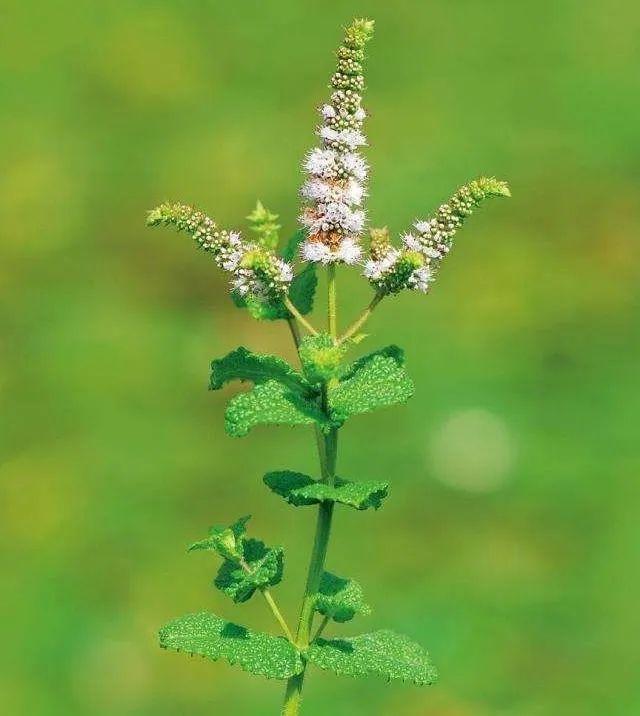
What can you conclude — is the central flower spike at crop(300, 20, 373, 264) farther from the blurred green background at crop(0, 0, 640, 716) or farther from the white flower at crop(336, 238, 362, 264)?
the blurred green background at crop(0, 0, 640, 716)

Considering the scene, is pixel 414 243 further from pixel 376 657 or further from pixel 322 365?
pixel 376 657

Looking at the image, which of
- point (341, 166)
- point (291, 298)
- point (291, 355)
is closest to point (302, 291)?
Result: point (291, 298)

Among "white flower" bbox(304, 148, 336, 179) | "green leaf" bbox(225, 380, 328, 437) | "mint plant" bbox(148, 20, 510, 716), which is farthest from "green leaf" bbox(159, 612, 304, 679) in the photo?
"white flower" bbox(304, 148, 336, 179)

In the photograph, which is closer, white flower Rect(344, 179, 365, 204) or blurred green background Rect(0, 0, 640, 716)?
white flower Rect(344, 179, 365, 204)

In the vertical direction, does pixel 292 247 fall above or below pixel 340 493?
above

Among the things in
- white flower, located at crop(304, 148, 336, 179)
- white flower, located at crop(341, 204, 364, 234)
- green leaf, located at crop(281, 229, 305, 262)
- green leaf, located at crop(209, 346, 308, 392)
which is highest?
green leaf, located at crop(281, 229, 305, 262)

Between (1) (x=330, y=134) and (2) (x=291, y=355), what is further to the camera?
(2) (x=291, y=355)

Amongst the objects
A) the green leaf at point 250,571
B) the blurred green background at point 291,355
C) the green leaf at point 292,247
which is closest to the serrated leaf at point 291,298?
the green leaf at point 292,247
